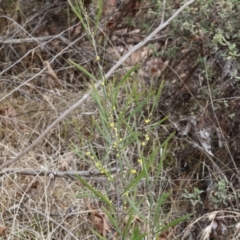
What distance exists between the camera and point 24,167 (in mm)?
2307

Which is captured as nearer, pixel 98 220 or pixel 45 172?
pixel 98 220

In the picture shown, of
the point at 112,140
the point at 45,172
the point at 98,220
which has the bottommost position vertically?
the point at 98,220

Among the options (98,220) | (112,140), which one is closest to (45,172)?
(98,220)

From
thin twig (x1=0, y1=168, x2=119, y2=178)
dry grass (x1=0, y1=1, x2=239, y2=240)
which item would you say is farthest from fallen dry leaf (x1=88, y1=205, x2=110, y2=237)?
thin twig (x1=0, y1=168, x2=119, y2=178)

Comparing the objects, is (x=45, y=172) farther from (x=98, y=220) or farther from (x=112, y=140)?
(x=112, y=140)

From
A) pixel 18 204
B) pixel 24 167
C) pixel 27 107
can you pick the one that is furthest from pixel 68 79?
pixel 18 204

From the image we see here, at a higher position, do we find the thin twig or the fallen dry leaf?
the thin twig

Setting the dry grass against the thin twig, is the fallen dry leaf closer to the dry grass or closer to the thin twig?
the dry grass

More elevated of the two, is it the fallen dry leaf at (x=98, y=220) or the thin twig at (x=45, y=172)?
the thin twig at (x=45, y=172)

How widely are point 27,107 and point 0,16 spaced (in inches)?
17.7

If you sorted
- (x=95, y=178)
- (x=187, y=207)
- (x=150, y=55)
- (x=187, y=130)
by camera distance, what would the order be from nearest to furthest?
(x=95, y=178) < (x=187, y=207) < (x=187, y=130) < (x=150, y=55)

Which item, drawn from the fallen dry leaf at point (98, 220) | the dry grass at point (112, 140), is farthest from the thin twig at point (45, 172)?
the fallen dry leaf at point (98, 220)

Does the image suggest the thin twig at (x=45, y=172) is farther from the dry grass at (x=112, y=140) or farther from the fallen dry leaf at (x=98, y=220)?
the fallen dry leaf at (x=98, y=220)

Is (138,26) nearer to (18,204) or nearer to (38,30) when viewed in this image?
(38,30)
